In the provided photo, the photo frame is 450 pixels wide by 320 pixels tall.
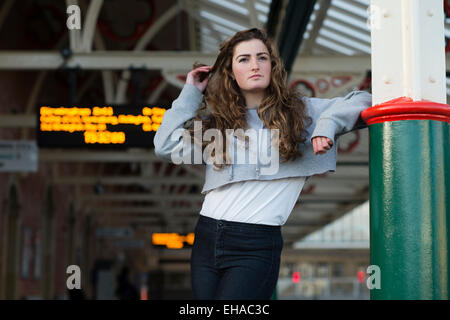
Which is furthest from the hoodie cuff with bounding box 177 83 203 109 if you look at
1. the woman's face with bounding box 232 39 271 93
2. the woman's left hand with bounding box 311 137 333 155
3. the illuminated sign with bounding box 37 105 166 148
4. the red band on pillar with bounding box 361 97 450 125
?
the illuminated sign with bounding box 37 105 166 148

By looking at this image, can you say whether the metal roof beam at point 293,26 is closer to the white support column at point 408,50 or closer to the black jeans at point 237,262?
the white support column at point 408,50

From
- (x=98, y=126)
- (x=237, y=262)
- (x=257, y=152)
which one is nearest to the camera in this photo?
(x=237, y=262)

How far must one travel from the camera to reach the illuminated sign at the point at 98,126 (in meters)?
8.19

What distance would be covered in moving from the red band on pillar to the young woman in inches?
4.1

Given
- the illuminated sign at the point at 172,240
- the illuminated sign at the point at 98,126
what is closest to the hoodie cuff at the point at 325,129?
the illuminated sign at the point at 98,126

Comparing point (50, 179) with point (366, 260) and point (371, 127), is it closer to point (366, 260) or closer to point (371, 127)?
point (371, 127)

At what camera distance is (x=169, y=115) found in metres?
2.57

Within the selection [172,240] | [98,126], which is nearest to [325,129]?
[98,126]

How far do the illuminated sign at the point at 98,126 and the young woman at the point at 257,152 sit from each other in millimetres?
5639

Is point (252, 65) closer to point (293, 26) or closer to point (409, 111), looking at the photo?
point (409, 111)

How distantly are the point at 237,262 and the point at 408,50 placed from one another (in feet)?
3.15

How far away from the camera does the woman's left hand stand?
232cm

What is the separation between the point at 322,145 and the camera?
233 centimetres

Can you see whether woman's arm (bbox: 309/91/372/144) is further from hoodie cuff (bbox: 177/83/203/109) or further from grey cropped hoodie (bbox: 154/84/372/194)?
hoodie cuff (bbox: 177/83/203/109)
